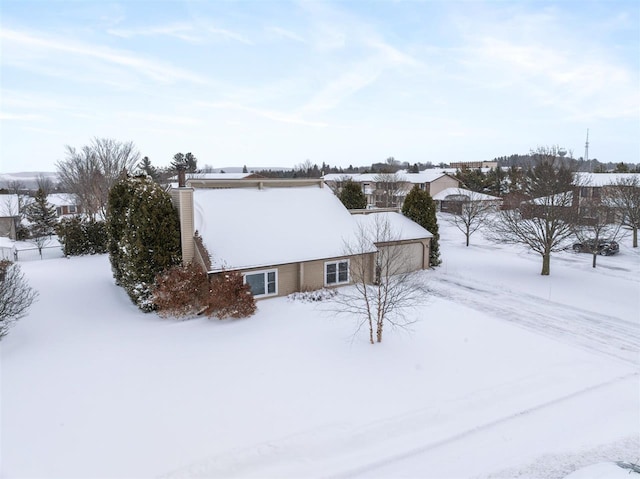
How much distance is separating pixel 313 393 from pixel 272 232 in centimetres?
1088

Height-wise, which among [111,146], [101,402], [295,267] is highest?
[111,146]

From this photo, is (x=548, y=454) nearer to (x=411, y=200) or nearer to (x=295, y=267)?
(x=295, y=267)

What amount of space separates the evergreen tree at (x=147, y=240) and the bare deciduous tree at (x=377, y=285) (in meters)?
7.86

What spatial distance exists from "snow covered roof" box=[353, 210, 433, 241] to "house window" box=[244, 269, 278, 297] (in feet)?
23.1

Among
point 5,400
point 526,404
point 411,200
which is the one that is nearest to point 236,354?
point 5,400

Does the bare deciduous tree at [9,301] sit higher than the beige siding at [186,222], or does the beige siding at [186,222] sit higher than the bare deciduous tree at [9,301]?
the beige siding at [186,222]

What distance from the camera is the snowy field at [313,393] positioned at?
8617 millimetres

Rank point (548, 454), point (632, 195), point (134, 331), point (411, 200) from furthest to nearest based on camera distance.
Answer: point (632, 195) < point (411, 200) < point (134, 331) < point (548, 454)

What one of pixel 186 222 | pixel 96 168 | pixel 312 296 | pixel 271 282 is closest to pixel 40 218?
pixel 96 168

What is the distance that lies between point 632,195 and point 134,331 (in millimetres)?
36740

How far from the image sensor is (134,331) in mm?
15117

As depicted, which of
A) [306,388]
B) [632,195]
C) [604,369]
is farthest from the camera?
[632,195]

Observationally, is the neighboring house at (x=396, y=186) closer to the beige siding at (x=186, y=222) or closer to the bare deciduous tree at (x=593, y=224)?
the bare deciduous tree at (x=593, y=224)

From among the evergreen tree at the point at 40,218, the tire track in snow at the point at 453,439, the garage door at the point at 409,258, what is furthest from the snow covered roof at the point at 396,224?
the evergreen tree at the point at 40,218
